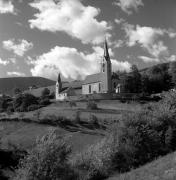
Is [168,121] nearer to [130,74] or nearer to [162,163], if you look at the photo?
[162,163]

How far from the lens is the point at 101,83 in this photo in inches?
3863

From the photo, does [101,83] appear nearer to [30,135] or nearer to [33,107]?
[33,107]

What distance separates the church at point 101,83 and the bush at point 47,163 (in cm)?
6654

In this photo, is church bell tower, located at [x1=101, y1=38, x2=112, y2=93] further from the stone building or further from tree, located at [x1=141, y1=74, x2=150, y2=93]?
tree, located at [x1=141, y1=74, x2=150, y2=93]

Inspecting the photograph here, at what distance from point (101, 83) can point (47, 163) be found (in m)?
75.8

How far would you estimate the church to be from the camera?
94394 millimetres

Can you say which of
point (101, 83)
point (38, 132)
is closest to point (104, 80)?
point (101, 83)

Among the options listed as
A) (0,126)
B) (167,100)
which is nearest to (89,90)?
(0,126)

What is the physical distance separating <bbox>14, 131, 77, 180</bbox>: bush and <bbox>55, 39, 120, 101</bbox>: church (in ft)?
218

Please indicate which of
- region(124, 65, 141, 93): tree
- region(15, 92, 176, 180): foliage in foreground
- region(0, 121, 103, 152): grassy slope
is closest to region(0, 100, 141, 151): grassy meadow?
region(0, 121, 103, 152): grassy slope

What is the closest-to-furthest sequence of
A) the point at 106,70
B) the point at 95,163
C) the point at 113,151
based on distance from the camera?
the point at 95,163, the point at 113,151, the point at 106,70

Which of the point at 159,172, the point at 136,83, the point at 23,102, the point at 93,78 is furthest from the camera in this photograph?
the point at 93,78

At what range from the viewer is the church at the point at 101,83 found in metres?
94.4

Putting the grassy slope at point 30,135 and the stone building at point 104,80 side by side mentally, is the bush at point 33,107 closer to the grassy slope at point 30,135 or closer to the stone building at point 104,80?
the grassy slope at point 30,135
